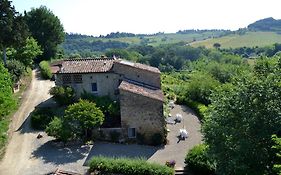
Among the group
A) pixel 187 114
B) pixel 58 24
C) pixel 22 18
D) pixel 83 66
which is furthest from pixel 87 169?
pixel 58 24

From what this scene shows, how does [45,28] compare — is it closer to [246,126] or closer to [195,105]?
[195,105]

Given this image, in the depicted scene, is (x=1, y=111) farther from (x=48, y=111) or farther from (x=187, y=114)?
(x=187, y=114)

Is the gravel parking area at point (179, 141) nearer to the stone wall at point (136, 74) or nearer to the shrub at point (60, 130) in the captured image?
the stone wall at point (136, 74)

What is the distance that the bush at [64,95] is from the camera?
42.8 meters

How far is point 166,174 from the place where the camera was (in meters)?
31.2

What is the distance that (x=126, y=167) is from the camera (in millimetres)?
31781

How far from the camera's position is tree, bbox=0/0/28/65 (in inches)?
1997

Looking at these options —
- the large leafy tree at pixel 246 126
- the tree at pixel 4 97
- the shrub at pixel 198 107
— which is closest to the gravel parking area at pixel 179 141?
the shrub at pixel 198 107

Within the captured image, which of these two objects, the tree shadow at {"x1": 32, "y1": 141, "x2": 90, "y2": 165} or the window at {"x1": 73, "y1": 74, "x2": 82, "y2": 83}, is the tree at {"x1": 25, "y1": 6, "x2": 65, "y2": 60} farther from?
the tree shadow at {"x1": 32, "y1": 141, "x2": 90, "y2": 165}

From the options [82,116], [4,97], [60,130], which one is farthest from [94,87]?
[4,97]

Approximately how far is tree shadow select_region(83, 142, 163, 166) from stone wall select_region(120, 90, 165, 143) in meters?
1.57

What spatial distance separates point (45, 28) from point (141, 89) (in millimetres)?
38381

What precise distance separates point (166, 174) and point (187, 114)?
1882 centimetres

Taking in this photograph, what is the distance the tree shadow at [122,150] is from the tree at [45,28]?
38758mm
